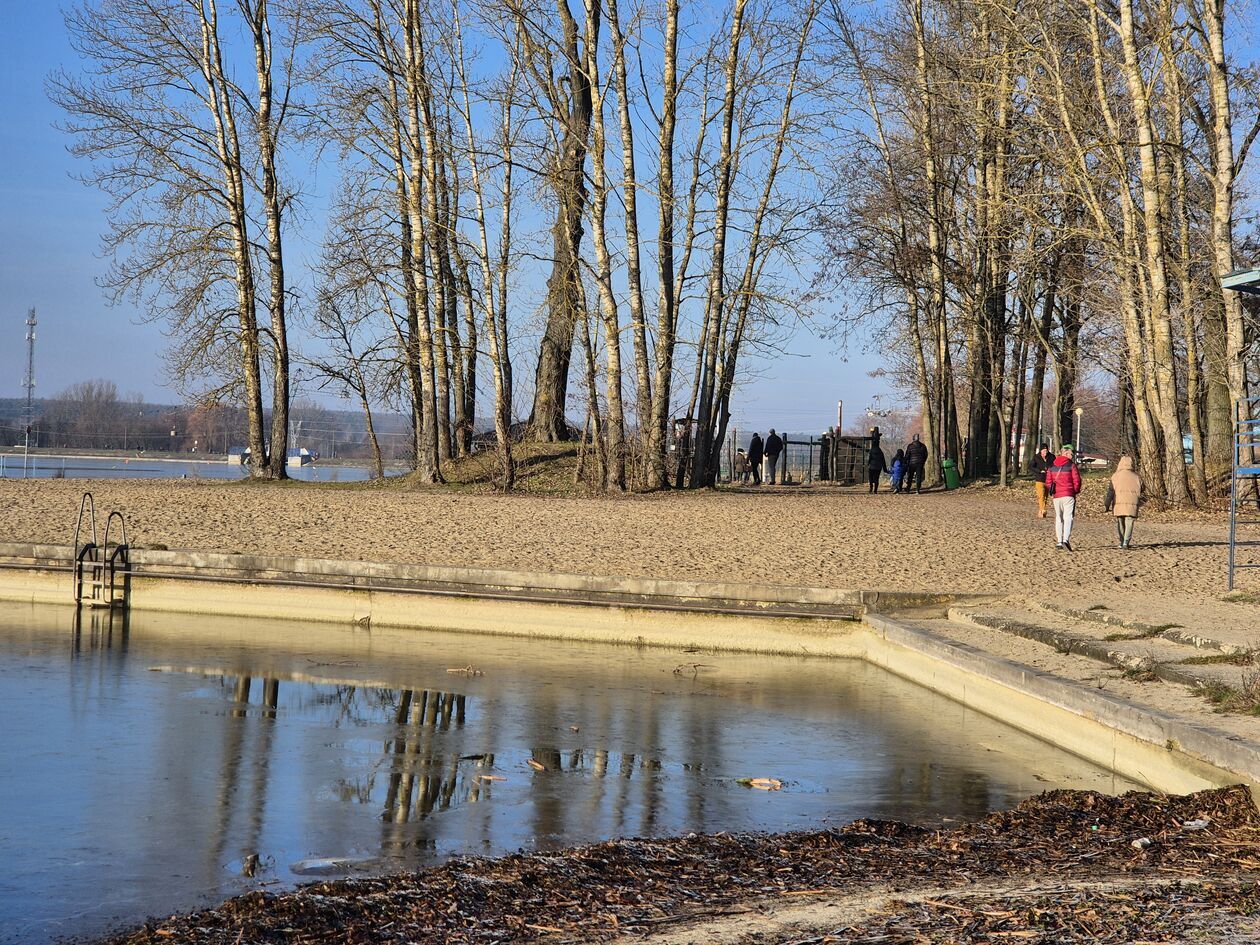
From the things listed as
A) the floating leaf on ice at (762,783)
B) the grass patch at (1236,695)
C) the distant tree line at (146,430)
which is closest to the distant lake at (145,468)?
the distant tree line at (146,430)

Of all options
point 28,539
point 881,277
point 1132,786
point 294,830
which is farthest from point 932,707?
point 881,277

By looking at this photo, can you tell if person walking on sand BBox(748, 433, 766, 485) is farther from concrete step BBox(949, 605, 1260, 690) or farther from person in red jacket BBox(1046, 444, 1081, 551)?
concrete step BBox(949, 605, 1260, 690)

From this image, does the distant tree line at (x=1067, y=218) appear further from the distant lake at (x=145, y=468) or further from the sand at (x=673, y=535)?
the distant lake at (x=145, y=468)

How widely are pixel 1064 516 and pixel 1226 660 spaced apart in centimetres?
791

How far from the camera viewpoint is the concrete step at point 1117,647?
9.53 m

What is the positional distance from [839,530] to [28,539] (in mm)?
11046

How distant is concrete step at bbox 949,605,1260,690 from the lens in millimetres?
9531

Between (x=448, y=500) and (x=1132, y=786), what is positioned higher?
(x=448, y=500)

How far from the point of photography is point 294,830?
6809 millimetres

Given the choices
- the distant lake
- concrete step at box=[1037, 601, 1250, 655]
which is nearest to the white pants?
concrete step at box=[1037, 601, 1250, 655]

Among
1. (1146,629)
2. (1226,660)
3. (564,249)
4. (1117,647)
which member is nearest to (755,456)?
(564,249)

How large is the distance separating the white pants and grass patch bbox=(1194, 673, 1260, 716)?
29.4ft

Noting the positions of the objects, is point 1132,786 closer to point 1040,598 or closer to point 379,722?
point 379,722

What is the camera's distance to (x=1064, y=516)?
59.1 ft
